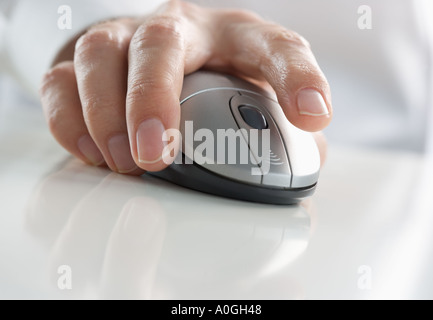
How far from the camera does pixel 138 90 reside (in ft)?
1.68

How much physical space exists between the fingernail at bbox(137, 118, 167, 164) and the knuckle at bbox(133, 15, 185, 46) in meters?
0.12

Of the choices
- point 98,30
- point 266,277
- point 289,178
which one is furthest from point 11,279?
point 98,30

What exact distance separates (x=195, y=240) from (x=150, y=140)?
120 millimetres

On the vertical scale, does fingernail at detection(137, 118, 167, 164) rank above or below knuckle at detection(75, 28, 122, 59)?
below

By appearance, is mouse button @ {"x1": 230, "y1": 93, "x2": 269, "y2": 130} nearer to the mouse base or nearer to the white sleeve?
the mouse base

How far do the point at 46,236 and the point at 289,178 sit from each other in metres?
0.22

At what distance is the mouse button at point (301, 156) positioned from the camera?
50 centimetres

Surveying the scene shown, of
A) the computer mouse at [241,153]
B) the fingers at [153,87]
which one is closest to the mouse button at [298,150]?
the computer mouse at [241,153]

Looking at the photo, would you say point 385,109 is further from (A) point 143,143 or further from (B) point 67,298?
(B) point 67,298

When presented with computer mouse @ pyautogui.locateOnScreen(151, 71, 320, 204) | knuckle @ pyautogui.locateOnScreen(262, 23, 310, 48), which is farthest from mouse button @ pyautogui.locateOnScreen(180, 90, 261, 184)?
knuckle @ pyautogui.locateOnScreen(262, 23, 310, 48)

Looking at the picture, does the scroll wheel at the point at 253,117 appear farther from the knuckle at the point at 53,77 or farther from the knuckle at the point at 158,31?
the knuckle at the point at 53,77

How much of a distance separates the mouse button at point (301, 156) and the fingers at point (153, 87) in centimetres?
11

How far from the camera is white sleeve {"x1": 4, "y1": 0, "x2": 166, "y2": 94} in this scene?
862 mm

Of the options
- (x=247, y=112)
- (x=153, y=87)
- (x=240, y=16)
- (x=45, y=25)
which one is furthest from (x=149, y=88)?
(x=45, y=25)
